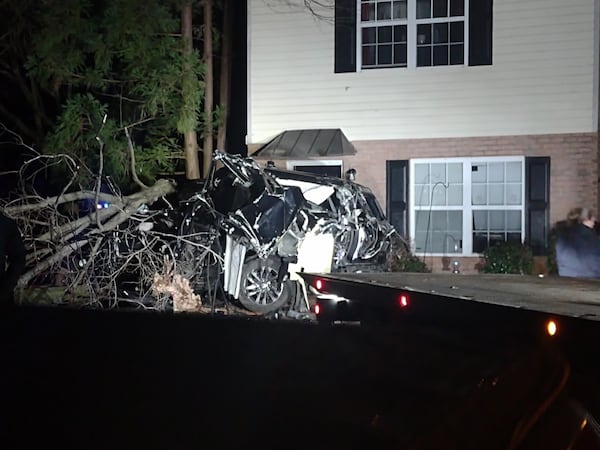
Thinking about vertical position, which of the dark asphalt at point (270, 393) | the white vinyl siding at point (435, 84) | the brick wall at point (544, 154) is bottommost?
the dark asphalt at point (270, 393)

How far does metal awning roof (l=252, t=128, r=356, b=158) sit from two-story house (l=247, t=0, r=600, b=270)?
7cm

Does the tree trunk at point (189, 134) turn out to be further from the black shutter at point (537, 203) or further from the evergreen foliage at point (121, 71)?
the black shutter at point (537, 203)

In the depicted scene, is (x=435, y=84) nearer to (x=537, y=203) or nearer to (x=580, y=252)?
(x=537, y=203)

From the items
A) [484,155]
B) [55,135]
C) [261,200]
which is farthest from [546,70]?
[55,135]

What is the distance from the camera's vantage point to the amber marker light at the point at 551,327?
385cm

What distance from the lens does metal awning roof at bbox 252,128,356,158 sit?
1233 cm

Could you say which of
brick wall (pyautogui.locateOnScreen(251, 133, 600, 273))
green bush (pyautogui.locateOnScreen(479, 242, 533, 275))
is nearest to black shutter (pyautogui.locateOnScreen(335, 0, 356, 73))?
brick wall (pyautogui.locateOnScreen(251, 133, 600, 273))

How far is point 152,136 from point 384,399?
38.9 ft

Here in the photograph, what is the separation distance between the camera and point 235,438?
5.27ft

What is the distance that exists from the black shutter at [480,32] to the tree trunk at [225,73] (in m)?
4.70

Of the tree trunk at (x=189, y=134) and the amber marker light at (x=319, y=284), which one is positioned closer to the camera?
the amber marker light at (x=319, y=284)

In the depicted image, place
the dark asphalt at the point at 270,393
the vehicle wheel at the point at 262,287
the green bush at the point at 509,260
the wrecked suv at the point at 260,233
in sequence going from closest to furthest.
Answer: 1. the dark asphalt at the point at 270,393
2. the wrecked suv at the point at 260,233
3. the vehicle wheel at the point at 262,287
4. the green bush at the point at 509,260

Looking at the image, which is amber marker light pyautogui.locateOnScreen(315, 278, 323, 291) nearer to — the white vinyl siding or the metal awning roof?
the metal awning roof

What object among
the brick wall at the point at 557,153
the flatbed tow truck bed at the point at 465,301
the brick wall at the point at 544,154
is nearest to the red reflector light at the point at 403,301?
the flatbed tow truck bed at the point at 465,301
